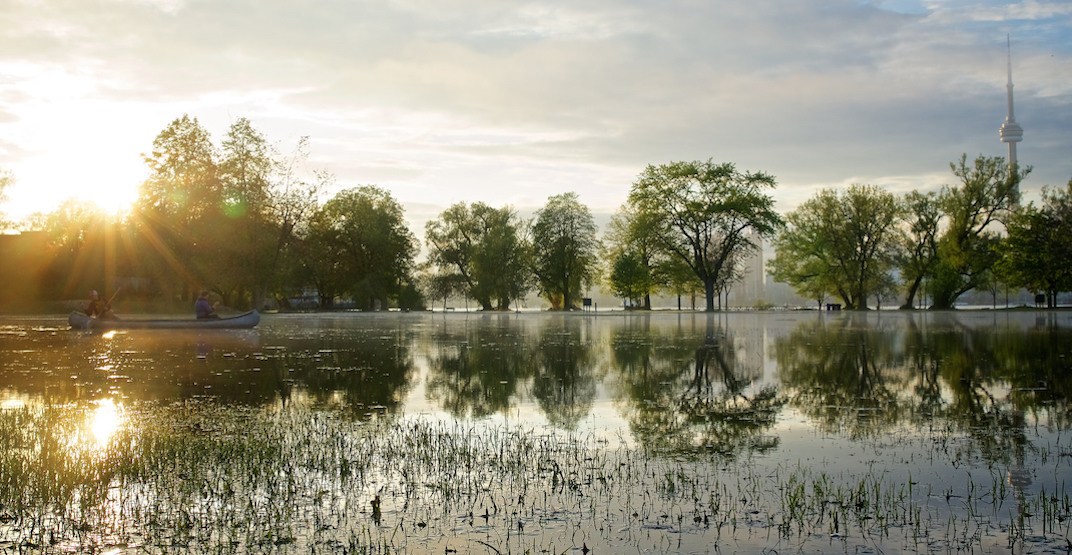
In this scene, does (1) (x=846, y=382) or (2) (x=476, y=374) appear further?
(2) (x=476, y=374)

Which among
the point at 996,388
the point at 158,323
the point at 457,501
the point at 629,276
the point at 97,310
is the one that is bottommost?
the point at 457,501

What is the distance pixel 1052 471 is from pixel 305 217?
88.1 m

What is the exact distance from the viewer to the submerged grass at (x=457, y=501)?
730 cm

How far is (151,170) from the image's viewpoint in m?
74.2

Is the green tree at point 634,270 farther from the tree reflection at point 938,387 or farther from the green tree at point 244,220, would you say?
the tree reflection at point 938,387

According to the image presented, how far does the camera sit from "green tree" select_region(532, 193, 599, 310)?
392ft

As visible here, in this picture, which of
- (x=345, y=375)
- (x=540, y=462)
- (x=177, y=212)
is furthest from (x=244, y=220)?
(x=540, y=462)

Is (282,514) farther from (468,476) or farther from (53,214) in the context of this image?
(53,214)

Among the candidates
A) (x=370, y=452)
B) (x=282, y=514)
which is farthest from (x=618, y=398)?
(x=282, y=514)

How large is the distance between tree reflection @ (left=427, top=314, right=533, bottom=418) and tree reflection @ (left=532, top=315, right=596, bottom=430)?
53 cm

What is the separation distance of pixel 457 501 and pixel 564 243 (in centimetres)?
11060

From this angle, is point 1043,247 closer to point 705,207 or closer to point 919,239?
point 919,239

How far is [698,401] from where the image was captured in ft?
52.3

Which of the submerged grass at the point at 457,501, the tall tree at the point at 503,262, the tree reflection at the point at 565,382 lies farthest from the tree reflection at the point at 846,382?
the tall tree at the point at 503,262
